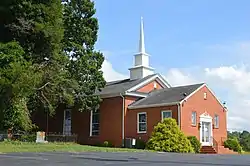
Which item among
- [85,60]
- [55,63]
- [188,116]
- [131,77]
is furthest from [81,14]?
[188,116]

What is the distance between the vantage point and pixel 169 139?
32.3 meters

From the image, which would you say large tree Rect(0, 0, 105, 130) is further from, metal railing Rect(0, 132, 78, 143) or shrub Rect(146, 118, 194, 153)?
shrub Rect(146, 118, 194, 153)

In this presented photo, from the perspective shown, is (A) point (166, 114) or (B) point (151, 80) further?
(B) point (151, 80)

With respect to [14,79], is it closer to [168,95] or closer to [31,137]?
[31,137]

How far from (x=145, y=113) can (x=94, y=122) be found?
6.07 metres

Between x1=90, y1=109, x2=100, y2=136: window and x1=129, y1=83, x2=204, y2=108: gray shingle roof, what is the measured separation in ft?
13.2

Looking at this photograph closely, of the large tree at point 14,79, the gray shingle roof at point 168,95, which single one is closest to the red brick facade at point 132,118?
the gray shingle roof at point 168,95

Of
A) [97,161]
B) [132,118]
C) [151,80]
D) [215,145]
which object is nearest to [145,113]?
[132,118]

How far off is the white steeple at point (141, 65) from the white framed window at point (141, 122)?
6198mm

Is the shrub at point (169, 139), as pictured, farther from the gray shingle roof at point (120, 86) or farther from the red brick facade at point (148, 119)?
the gray shingle roof at point (120, 86)

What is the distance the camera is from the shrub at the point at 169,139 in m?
31.9

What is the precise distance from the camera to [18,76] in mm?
25766

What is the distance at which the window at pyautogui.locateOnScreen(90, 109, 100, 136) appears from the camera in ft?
133

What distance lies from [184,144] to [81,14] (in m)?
14.1
